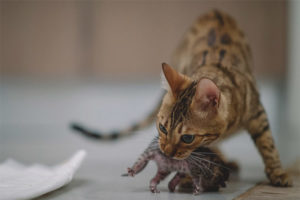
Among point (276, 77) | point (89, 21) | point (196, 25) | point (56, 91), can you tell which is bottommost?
point (196, 25)

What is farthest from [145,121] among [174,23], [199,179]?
[174,23]

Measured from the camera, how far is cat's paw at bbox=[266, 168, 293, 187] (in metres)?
1.74

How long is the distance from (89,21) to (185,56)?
8.91ft

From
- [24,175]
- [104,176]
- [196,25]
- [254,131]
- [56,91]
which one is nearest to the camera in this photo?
[24,175]

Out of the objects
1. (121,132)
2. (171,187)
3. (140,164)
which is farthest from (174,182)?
(121,132)

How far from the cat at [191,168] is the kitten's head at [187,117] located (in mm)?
68

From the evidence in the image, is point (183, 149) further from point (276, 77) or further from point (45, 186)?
point (276, 77)

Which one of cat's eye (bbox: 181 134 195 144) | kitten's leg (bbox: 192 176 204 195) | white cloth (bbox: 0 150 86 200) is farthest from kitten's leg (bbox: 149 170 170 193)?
white cloth (bbox: 0 150 86 200)

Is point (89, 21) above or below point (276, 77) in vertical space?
above

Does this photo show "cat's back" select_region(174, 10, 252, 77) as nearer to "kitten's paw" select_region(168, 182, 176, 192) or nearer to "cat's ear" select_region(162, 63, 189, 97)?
"cat's ear" select_region(162, 63, 189, 97)

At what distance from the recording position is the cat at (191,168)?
59.2 inches

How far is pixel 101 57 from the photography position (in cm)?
473

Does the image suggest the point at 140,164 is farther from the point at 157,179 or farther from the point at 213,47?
the point at 213,47

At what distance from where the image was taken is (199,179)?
1.52 m
